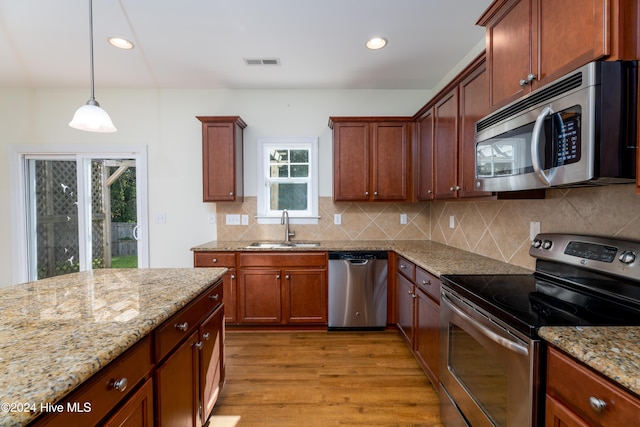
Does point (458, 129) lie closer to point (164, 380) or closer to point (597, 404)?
point (597, 404)

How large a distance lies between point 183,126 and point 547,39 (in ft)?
11.4

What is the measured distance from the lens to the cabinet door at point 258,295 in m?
2.91

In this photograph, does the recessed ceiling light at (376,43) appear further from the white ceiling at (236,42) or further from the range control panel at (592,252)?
the range control panel at (592,252)

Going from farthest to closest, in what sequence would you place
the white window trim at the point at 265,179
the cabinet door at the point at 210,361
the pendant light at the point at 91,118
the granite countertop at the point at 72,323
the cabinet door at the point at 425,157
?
the white window trim at the point at 265,179 → the cabinet door at the point at 425,157 → the pendant light at the point at 91,118 → the cabinet door at the point at 210,361 → the granite countertop at the point at 72,323

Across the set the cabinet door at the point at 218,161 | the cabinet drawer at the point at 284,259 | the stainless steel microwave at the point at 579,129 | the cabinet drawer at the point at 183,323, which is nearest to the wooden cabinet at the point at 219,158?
the cabinet door at the point at 218,161

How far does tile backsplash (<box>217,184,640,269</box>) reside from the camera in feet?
4.47

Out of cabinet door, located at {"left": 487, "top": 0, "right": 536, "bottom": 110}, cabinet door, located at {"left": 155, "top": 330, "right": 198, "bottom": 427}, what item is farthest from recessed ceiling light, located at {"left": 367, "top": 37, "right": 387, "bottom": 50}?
cabinet door, located at {"left": 155, "top": 330, "right": 198, "bottom": 427}

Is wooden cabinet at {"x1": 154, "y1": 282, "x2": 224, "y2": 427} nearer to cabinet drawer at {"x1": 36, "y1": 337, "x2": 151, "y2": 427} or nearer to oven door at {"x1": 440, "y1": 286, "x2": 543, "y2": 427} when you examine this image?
cabinet drawer at {"x1": 36, "y1": 337, "x2": 151, "y2": 427}

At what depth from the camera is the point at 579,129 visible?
102cm

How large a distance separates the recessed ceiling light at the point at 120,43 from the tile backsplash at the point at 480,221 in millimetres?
1743

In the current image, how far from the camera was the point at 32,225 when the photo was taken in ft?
11.3

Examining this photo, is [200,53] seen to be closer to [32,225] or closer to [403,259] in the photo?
[403,259]

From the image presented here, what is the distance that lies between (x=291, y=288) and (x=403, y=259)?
116cm

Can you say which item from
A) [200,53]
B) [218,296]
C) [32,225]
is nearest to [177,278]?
[218,296]
